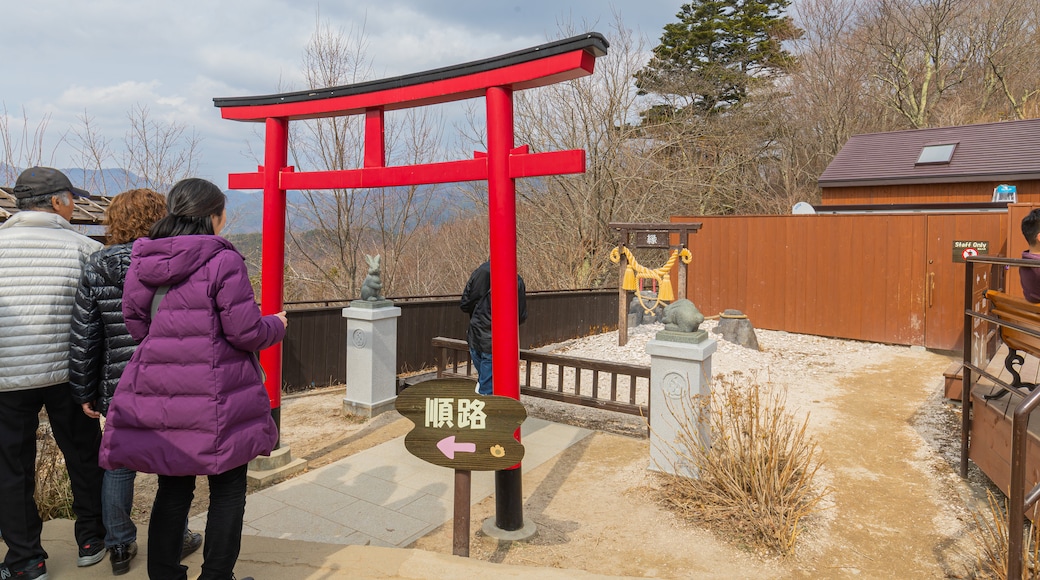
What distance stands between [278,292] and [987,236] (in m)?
10.8

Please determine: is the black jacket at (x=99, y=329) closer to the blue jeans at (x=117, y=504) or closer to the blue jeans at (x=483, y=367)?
the blue jeans at (x=117, y=504)

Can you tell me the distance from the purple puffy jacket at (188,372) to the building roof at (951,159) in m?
17.3

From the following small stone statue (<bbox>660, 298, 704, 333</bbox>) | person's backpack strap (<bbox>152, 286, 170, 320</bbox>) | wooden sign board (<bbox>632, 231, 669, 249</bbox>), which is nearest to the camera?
person's backpack strap (<bbox>152, 286, 170, 320</bbox>)

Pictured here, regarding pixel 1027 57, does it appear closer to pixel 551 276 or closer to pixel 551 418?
pixel 551 276

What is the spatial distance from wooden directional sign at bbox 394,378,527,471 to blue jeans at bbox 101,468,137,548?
1252 millimetres

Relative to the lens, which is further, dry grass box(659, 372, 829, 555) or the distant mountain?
the distant mountain

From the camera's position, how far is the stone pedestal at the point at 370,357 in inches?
247

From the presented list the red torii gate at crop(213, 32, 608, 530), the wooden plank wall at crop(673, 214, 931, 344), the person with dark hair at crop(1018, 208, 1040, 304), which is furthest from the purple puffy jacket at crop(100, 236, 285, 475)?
the wooden plank wall at crop(673, 214, 931, 344)

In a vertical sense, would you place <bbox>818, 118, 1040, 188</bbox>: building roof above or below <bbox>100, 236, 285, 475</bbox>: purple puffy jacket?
above

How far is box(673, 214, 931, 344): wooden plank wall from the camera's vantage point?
34.2ft

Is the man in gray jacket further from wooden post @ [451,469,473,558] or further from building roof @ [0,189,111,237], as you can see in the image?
building roof @ [0,189,111,237]

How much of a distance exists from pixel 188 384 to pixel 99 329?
81 centimetres

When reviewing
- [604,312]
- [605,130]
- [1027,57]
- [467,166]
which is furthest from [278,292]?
[1027,57]

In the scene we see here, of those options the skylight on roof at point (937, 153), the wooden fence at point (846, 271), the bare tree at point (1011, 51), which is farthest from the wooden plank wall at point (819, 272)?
the bare tree at point (1011, 51)
